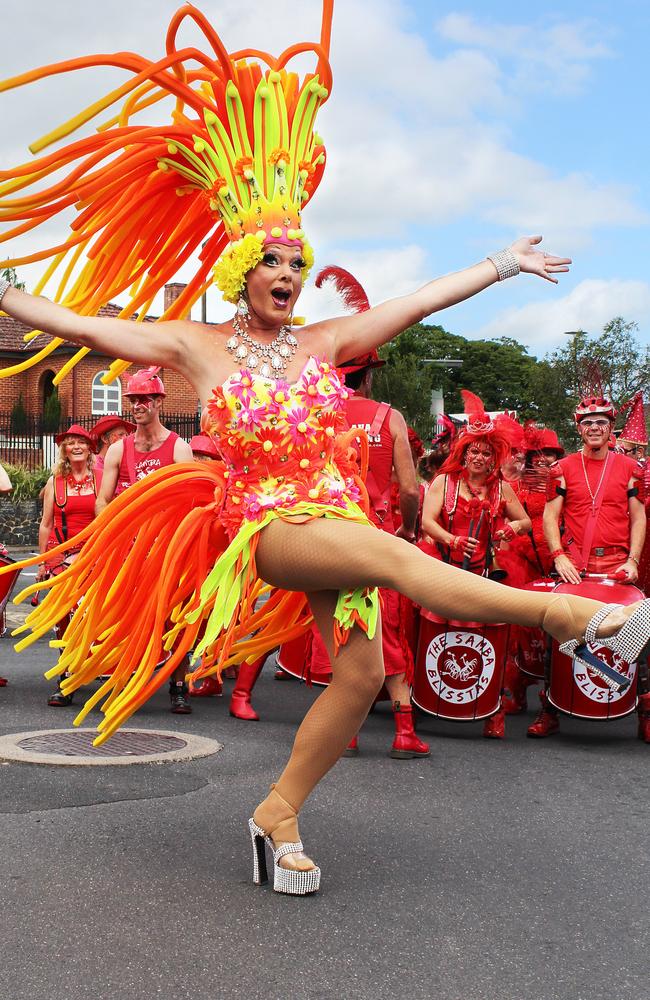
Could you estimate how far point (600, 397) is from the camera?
23.1ft

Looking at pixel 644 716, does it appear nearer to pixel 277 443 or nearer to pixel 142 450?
pixel 142 450

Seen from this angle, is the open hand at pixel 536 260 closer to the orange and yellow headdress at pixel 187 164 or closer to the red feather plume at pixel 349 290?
the orange and yellow headdress at pixel 187 164

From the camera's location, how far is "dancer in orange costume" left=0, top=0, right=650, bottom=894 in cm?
384

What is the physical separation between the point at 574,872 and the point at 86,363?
38.5 meters

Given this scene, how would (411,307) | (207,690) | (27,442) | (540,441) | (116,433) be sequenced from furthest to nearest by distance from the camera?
(27,442) → (116,433) → (540,441) → (207,690) → (411,307)

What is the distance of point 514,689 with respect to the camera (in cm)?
784

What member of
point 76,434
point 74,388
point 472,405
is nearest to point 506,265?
point 472,405

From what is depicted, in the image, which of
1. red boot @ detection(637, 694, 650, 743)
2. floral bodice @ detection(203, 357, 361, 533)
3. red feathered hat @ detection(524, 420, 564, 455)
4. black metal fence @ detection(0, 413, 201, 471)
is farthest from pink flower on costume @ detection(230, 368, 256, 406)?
black metal fence @ detection(0, 413, 201, 471)

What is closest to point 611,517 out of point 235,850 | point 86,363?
point 235,850

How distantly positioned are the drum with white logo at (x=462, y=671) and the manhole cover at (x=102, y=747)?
1326mm

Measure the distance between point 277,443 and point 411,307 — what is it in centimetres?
85

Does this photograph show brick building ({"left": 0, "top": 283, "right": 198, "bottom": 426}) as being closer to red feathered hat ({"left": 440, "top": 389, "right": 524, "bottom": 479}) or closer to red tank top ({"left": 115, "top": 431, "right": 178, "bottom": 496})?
red tank top ({"left": 115, "top": 431, "right": 178, "bottom": 496})

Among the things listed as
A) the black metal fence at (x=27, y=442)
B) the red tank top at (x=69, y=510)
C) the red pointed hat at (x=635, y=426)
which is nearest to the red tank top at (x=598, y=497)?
the red pointed hat at (x=635, y=426)

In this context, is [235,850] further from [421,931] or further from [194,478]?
Answer: [194,478]
